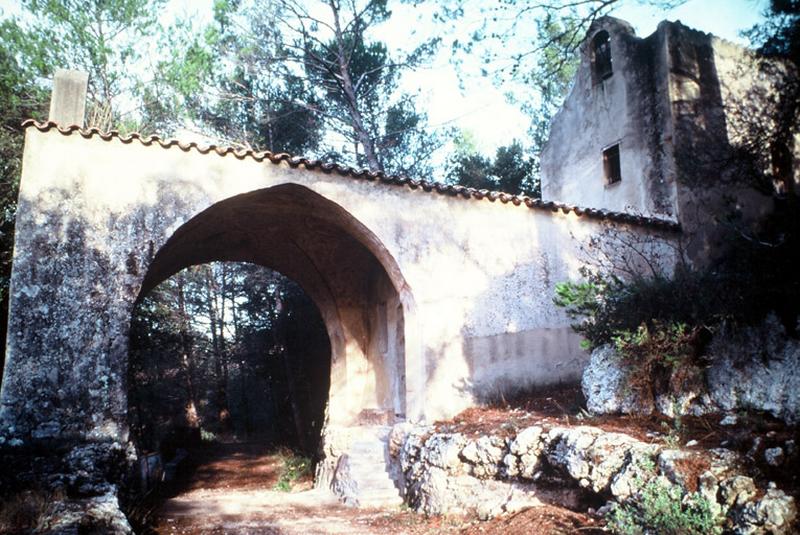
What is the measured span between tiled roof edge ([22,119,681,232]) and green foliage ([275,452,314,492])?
680 cm

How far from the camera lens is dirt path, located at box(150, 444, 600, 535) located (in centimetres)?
542

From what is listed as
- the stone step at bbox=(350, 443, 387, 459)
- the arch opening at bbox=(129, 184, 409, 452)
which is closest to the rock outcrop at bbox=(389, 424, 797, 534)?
the stone step at bbox=(350, 443, 387, 459)

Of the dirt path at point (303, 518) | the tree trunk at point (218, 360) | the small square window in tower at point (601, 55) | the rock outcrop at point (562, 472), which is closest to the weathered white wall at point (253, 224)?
the rock outcrop at point (562, 472)

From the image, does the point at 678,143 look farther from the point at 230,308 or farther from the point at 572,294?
the point at 230,308

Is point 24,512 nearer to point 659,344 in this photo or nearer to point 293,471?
point 659,344

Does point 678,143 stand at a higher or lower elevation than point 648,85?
lower

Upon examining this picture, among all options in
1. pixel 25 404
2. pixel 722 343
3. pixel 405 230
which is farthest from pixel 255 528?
pixel 722 343

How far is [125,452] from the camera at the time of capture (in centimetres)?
645

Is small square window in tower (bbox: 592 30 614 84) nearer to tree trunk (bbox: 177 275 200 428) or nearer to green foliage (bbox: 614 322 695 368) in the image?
green foliage (bbox: 614 322 695 368)

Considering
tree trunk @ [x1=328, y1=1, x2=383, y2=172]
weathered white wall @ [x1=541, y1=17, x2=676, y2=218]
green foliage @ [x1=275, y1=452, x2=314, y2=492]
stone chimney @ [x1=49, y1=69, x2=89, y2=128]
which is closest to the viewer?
stone chimney @ [x1=49, y1=69, x2=89, y2=128]

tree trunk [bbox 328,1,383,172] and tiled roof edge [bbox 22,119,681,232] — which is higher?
tree trunk [bbox 328,1,383,172]

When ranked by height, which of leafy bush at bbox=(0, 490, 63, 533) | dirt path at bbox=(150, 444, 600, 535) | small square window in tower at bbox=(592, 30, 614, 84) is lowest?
dirt path at bbox=(150, 444, 600, 535)

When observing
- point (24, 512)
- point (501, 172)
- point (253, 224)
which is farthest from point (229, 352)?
point (24, 512)

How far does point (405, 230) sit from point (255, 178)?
2.43 m
